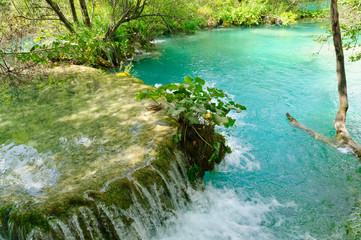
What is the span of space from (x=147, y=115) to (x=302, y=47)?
41.5 ft

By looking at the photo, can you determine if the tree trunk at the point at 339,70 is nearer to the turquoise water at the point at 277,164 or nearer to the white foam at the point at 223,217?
the turquoise water at the point at 277,164

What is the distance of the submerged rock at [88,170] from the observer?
249 cm

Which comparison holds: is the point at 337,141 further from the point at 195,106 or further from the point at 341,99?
the point at 195,106

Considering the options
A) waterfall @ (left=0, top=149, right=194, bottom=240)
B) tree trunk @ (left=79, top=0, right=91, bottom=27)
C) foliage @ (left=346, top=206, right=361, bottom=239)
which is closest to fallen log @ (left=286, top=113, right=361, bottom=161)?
foliage @ (left=346, top=206, right=361, bottom=239)

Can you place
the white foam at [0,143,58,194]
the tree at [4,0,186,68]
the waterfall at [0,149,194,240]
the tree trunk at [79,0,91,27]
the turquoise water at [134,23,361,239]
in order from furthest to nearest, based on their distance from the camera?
1. the tree trunk at [79,0,91,27]
2. the tree at [4,0,186,68]
3. the turquoise water at [134,23,361,239]
4. the white foam at [0,143,58,194]
5. the waterfall at [0,149,194,240]

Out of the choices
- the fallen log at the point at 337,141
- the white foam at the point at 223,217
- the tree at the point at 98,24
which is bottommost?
the white foam at the point at 223,217

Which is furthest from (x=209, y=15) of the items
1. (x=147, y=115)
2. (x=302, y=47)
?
(x=147, y=115)

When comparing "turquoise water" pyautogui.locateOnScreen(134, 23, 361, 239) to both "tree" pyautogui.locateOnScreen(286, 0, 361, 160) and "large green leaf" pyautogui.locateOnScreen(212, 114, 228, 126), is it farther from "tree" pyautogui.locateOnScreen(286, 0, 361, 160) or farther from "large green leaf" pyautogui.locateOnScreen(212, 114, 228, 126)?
"large green leaf" pyautogui.locateOnScreen(212, 114, 228, 126)

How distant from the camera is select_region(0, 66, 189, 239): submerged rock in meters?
2.49

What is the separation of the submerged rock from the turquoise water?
64 cm

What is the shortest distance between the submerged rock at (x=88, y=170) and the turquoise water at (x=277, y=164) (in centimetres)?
64

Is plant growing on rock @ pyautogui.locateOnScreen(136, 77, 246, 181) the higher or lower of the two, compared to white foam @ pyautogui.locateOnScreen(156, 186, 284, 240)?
higher

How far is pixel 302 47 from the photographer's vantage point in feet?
44.1

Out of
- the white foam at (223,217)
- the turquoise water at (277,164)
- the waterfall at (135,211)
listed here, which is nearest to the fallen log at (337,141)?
the turquoise water at (277,164)
